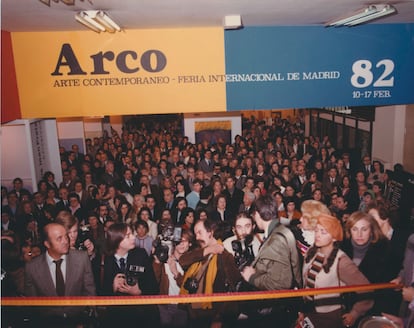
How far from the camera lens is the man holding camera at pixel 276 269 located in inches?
146

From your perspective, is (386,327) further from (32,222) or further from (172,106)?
(32,222)

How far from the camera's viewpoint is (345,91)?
203 inches

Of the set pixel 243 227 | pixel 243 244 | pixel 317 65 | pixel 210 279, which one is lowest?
pixel 210 279

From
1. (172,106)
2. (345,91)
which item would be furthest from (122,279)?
(345,91)

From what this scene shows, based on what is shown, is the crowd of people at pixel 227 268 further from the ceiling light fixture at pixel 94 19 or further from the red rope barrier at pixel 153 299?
the ceiling light fixture at pixel 94 19

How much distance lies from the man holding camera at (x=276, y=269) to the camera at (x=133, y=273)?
1240mm

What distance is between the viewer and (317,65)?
5035mm

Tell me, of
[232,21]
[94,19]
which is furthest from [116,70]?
[232,21]

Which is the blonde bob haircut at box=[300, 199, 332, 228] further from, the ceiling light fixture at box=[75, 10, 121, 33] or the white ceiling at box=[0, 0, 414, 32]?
the ceiling light fixture at box=[75, 10, 121, 33]

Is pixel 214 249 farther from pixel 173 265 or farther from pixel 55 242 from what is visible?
pixel 55 242

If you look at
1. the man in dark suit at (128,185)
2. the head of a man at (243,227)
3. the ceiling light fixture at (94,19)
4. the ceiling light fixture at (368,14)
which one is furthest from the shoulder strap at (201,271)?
the man in dark suit at (128,185)

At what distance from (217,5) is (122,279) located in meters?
3.31

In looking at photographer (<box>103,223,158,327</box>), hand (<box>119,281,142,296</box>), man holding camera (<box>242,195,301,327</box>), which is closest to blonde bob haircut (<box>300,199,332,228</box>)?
man holding camera (<box>242,195,301,327</box>)

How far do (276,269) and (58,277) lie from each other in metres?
2.53
